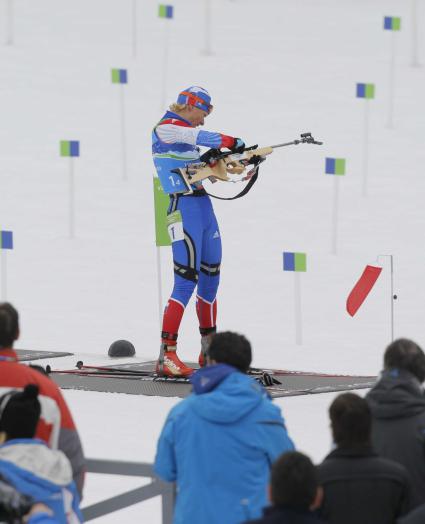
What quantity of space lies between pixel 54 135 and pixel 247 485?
14062mm

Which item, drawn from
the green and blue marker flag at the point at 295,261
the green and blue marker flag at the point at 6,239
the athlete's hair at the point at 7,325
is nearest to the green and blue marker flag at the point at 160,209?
the green and blue marker flag at the point at 295,261

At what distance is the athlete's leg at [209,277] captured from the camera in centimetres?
992

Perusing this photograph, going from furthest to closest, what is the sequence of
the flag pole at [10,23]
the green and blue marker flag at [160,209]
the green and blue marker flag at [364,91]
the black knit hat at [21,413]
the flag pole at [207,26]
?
the flag pole at [10,23], the flag pole at [207,26], the green and blue marker flag at [364,91], the green and blue marker flag at [160,209], the black knit hat at [21,413]

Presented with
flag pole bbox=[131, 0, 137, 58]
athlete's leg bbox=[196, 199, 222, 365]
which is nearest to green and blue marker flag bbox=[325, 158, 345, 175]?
athlete's leg bbox=[196, 199, 222, 365]

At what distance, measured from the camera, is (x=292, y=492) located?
475cm

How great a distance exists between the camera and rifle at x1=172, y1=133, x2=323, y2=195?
32.0ft

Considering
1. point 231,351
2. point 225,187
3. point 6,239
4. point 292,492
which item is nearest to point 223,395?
point 231,351

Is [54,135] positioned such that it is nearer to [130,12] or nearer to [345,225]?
[345,225]

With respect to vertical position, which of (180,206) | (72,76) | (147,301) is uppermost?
(72,76)

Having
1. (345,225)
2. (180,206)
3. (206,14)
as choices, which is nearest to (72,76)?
(206,14)

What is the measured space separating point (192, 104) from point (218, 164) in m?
0.39

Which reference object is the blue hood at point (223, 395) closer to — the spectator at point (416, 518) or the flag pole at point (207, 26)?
the spectator at point (416, 518)

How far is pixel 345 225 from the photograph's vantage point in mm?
16438

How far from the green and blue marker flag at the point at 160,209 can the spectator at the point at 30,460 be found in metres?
5.15
